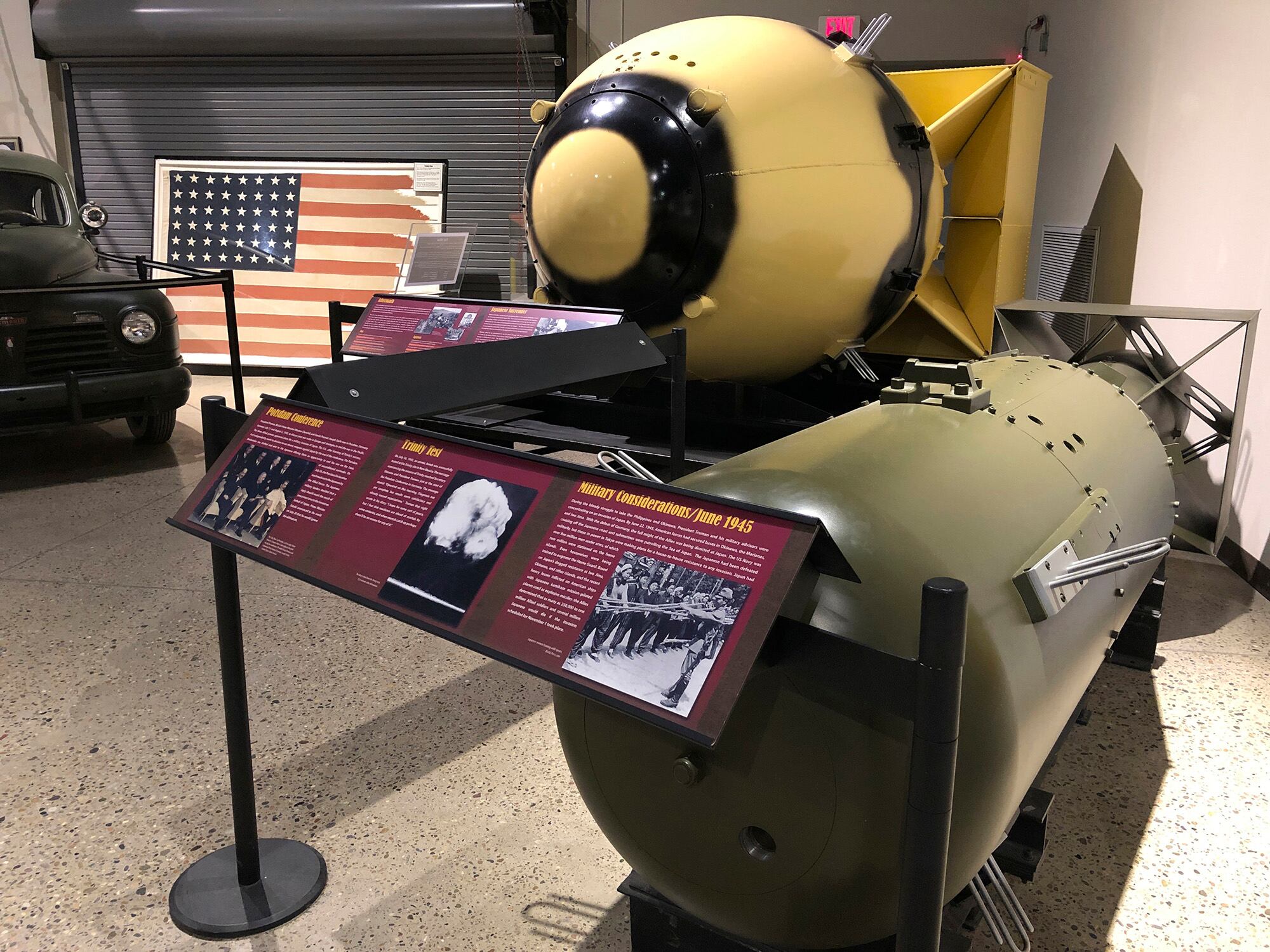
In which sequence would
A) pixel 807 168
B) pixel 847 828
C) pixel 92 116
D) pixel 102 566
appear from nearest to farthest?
pixel 847 828, pixel 807 168, pixel 102 566, pixel 92 116

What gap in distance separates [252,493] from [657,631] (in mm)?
856

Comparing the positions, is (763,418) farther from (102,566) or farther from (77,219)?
(77,219)

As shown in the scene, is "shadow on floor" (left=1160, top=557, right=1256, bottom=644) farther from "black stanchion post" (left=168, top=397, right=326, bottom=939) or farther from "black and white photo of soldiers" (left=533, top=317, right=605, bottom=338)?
→ "black stanchion post" (left=168, top=397, right=326, bottom=939)

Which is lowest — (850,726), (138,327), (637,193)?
(138,327)

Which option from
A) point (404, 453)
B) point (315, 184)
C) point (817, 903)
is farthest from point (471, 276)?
point (817, 903)

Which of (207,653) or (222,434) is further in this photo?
(207,653)

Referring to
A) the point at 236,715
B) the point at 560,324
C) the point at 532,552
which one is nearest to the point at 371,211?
the point at 560,324

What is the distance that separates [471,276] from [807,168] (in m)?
4.35

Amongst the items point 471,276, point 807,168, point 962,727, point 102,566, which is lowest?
point 102,566

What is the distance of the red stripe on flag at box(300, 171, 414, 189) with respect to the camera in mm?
7027

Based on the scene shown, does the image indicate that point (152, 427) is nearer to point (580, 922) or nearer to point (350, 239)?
point (350, 239)

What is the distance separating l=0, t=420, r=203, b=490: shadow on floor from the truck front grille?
415mm

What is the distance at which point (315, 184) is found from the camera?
7.11 metres

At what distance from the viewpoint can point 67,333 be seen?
4430 millimetres
